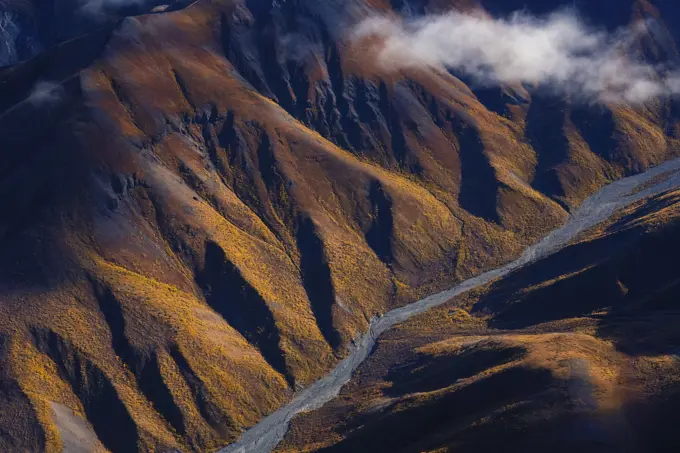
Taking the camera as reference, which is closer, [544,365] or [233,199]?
[544,365]

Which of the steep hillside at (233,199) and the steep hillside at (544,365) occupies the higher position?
the steep hillside at (233,199)

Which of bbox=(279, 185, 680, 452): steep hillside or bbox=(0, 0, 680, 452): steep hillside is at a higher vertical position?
bbox=(0, 0, 680, 452): steep hillside

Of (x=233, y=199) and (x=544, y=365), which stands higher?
(x=233, y=199)

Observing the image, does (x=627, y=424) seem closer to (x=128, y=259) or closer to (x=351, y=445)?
(x=351, y=445)

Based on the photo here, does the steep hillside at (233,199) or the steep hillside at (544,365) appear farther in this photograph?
the steep hillside at (233,199)

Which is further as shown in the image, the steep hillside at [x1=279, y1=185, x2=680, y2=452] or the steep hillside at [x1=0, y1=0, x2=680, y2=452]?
the steep hillside at [x1=0, y1=0, x2=680, y2=452]

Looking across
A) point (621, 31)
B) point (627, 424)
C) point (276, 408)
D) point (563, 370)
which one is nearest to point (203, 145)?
point (276, 408)
